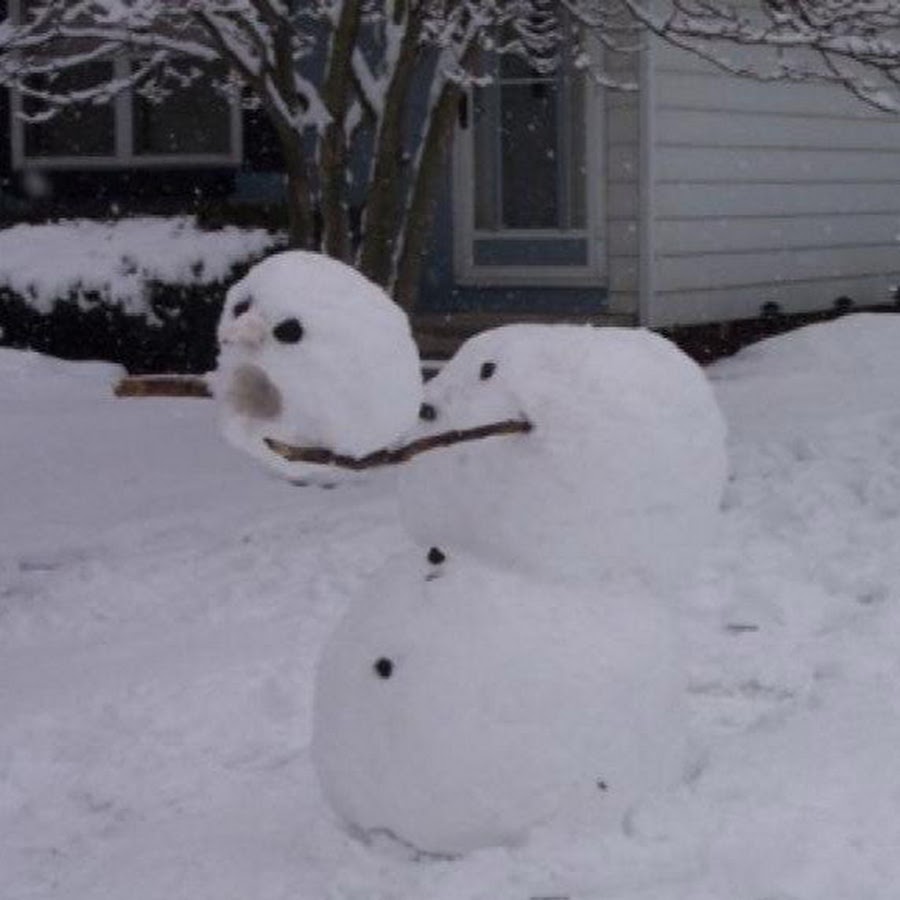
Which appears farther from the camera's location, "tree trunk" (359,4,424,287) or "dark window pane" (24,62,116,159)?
Answer: "dark window pane" (24,62,116,159)

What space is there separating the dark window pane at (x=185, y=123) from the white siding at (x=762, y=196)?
3684 mm

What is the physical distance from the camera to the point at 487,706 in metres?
4.03

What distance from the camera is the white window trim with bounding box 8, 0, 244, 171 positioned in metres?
15.2

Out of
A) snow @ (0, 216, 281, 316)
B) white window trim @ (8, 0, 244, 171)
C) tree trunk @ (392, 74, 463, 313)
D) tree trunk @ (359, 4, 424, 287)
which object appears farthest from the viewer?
white window trim @ (8, 0, 244, 171)

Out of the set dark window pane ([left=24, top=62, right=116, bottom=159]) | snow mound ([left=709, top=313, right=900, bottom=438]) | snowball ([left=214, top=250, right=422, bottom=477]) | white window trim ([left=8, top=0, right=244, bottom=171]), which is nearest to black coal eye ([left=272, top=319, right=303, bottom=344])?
snowball ([left=214, top=250, right=422, bottom=477])

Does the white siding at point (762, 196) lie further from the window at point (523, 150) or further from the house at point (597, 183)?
the window at point (523, 150)

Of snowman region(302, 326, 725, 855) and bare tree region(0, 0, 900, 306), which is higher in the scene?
bare tree region(0, 0, 900, 306)

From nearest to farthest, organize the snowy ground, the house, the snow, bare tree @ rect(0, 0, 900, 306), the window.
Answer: the snowy ground < bare tree @ rect(0, 0, 900, 306) < the snow < the house < the window

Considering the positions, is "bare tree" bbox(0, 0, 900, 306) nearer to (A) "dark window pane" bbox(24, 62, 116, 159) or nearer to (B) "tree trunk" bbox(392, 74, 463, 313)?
(B) "tree trunk" bbox(392, 74, 463, 313)

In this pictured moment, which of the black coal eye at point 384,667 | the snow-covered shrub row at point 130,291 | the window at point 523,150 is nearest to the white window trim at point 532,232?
the window at point 523,150

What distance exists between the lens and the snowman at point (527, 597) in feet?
13.2

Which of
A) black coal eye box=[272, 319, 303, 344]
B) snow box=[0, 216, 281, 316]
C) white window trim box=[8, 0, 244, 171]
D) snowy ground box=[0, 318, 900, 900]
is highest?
white window trim box=[8, 0, 244, 171]

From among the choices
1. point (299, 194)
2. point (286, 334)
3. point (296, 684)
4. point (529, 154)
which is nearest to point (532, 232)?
point (529, 154)

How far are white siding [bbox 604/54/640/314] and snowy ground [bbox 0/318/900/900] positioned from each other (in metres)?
3.19
